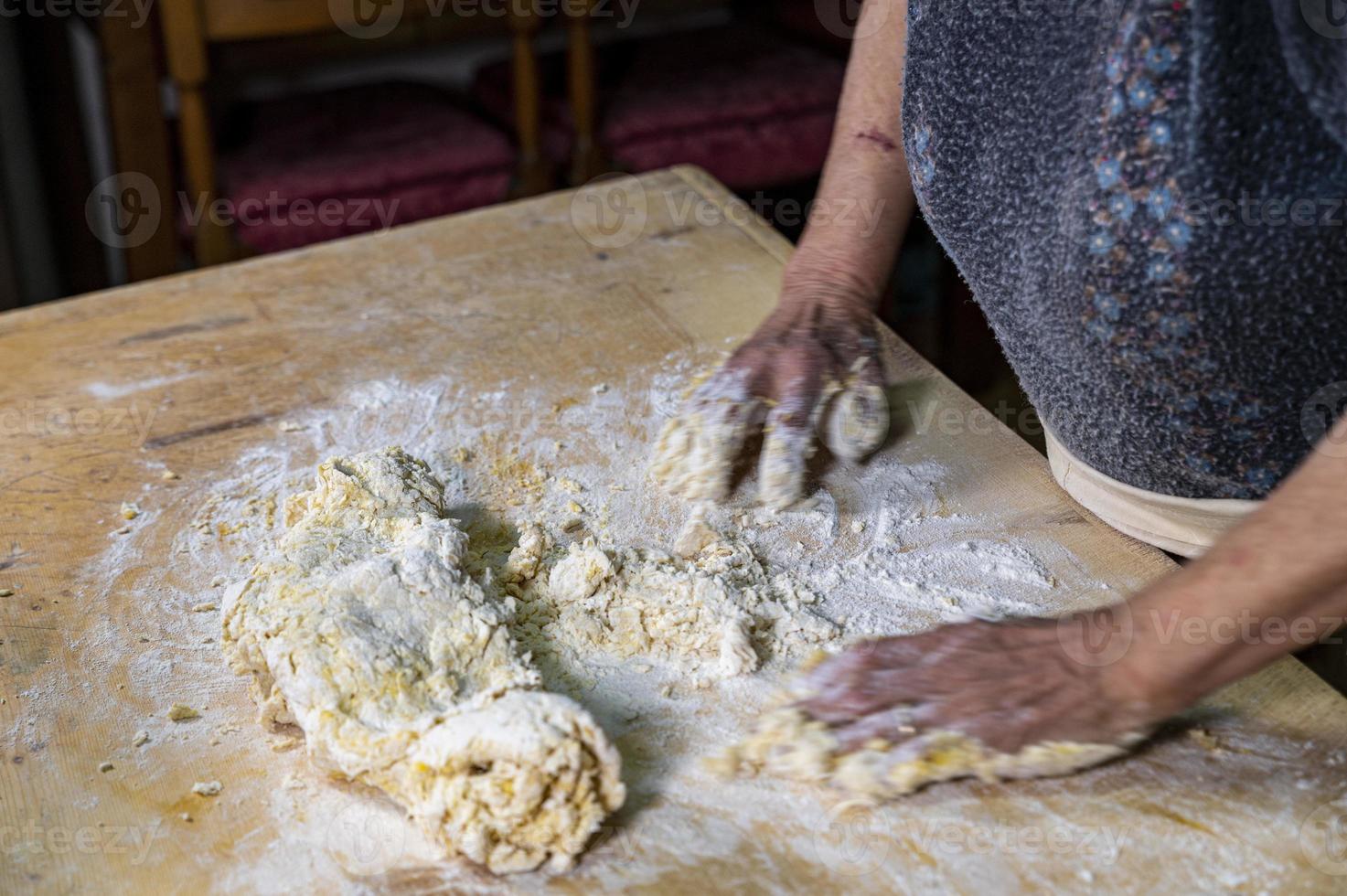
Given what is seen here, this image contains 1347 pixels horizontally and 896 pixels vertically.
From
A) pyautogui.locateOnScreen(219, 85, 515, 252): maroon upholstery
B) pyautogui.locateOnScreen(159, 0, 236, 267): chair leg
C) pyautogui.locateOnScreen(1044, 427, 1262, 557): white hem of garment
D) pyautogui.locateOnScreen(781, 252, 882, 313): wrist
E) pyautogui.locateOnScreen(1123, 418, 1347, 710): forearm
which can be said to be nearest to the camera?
pyautogui.locateOnScreen(1123, 418, 1347, 710): forearm

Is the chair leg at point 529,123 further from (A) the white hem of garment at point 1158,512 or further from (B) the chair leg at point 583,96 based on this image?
(A) the white hem of garment at point 1158,512

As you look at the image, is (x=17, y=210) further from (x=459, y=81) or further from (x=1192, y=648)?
(x=1192, y=648)

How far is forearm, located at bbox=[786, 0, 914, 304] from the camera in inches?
50.5

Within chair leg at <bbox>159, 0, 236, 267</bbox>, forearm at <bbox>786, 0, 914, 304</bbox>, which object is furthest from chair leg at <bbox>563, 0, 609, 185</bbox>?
forearm at <bbox>786, 0, 914, 304</bbox>

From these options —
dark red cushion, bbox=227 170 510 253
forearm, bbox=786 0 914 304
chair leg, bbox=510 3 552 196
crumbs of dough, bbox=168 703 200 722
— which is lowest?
dark red cushion, bbox=227 170 510 253

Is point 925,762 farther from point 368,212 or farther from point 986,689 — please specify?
point 368,212

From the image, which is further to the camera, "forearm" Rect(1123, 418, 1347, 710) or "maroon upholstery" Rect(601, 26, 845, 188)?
"maroon upholstery" Rect(601, 26, 845, 188)

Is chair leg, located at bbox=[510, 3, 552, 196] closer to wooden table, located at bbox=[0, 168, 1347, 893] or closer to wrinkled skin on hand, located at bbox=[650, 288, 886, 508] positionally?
wooden table, located at bbox=[0, 168, 1347, 893]

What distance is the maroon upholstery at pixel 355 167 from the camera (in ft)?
8.07

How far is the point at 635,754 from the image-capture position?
87 cm

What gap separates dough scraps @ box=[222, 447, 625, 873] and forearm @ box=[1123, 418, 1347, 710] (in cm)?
36

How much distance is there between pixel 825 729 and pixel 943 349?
2.39 metres

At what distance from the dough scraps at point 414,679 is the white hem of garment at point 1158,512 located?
1.71ft

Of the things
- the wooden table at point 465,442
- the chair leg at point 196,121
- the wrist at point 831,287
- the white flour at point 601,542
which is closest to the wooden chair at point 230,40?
the chair leg at point 196,121
